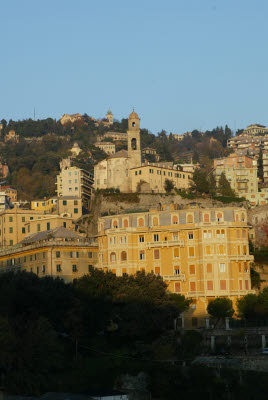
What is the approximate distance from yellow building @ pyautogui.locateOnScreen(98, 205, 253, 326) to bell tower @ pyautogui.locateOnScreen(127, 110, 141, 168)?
127 feet

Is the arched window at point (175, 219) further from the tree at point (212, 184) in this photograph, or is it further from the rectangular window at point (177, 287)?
the tree at point (212, 184)

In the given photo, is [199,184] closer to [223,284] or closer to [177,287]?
[177,287]

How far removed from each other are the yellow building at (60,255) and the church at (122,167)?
1230 inches

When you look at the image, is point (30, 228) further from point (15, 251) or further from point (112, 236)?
point (112, 236)

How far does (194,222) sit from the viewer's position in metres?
97.0

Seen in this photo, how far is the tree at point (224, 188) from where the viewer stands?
463 feet

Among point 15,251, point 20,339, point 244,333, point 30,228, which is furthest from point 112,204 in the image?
point 20,339

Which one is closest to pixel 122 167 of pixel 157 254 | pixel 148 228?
pixel 148 228

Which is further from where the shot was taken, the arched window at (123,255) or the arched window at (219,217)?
the arched window at (123,255)

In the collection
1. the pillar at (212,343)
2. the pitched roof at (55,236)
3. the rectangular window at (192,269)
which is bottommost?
the pillar at (212,343)

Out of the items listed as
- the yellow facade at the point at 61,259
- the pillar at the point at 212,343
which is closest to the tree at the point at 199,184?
the yellow facade at the point at 61,259


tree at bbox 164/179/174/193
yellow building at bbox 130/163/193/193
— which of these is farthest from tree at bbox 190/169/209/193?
tree at bbox 164/179/174/193

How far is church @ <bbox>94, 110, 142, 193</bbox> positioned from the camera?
136625 millimetres

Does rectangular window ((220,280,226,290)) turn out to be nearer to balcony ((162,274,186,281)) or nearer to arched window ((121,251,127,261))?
balcony ((162,274,186,281))
